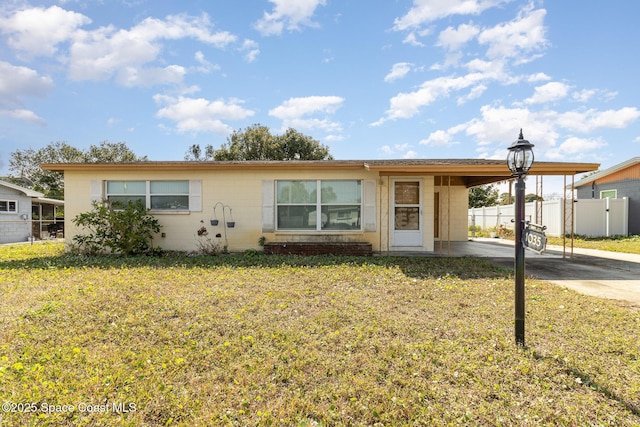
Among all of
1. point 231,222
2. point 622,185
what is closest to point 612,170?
point 622,185

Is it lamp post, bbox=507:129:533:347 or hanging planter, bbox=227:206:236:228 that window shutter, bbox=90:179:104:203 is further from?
lamp post, bbox=507:129:533:347

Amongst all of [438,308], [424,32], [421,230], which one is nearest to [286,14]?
[424,32]

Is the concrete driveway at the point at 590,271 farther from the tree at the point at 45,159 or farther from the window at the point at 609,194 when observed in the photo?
the tree at the point at 45,159

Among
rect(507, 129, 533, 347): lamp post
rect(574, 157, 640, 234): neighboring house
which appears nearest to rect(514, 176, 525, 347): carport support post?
rect(507, 129, 533, 347): lamp post

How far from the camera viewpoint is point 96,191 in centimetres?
886

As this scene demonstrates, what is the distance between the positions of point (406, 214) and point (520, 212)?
5763 millimetres

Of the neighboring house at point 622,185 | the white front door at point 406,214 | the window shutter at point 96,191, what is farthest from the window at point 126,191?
the neighboring house at point 622,185

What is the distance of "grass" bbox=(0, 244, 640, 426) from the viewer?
215cm

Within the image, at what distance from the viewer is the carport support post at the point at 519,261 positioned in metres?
2.98

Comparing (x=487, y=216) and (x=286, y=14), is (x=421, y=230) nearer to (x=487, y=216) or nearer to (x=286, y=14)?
(x=286, y=14)

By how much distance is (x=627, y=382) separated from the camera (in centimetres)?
245

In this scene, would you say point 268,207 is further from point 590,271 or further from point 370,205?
point 590,271

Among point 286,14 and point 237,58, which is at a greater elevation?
point 286,14

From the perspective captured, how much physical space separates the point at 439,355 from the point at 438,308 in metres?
1.38
